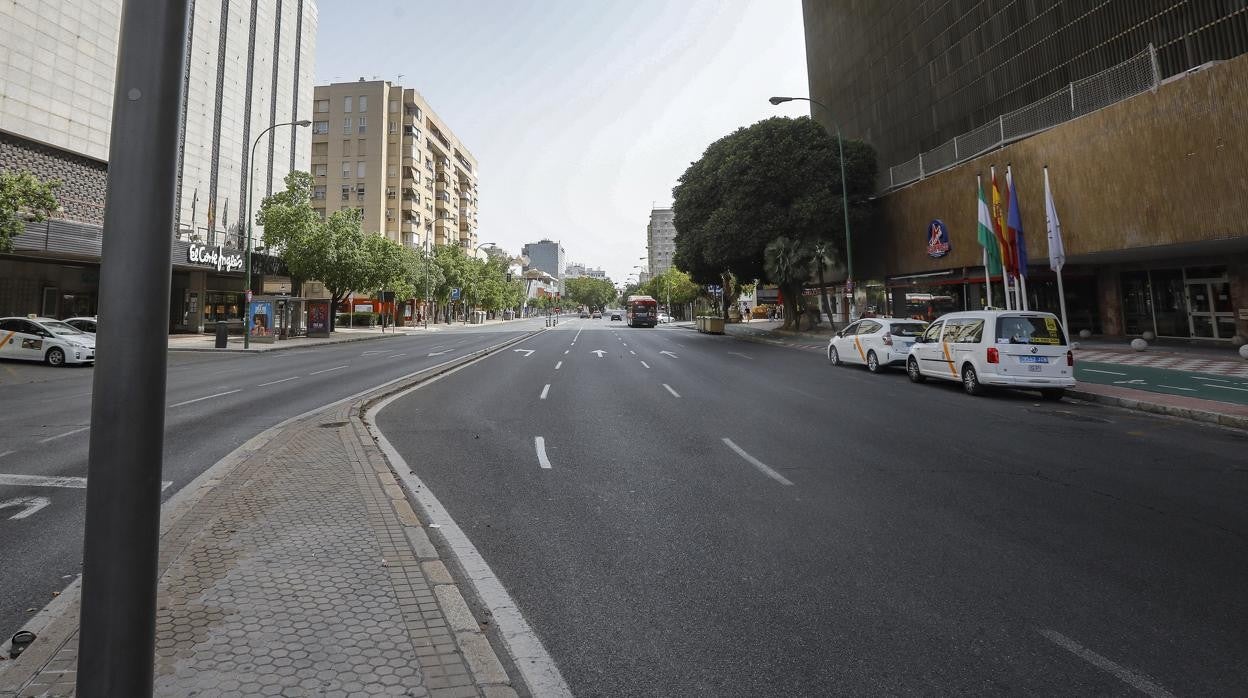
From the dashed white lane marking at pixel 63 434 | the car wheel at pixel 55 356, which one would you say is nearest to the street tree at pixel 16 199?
the car wheel at pixel 55 356

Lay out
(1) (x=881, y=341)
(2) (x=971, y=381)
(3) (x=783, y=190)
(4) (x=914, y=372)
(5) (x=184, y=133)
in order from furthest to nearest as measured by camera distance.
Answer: (5) (x=184, y=133) → (3) (x=783, y=190) → (1) (x=881, y=341) → (4) (x=914, y=372) → (2) (x=971, y=381)

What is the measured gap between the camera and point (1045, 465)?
6859 millimetres

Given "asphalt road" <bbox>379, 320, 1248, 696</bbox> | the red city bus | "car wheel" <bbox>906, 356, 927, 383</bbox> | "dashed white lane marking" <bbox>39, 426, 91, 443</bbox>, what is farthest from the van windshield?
the red city bus

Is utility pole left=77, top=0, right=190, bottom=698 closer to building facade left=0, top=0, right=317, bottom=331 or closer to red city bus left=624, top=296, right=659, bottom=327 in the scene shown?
building facade left=0, top=0, right=317, bottom=331

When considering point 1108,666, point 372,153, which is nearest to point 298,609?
point 1108,666

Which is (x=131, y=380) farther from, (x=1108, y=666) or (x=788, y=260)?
(x=788, y=260)

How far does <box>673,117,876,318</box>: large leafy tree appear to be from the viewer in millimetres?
34188

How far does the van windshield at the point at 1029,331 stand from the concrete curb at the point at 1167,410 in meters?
1.29

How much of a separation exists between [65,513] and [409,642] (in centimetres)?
434

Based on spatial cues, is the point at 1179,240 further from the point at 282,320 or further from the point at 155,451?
the point at 282,320

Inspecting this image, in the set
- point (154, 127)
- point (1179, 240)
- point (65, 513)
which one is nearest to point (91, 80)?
point (65, 513)

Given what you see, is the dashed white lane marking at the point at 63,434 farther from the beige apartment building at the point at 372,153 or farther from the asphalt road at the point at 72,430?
the beige apartment building at the point at 372,153

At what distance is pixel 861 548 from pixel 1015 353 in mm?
9862

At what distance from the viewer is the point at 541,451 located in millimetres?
7602
